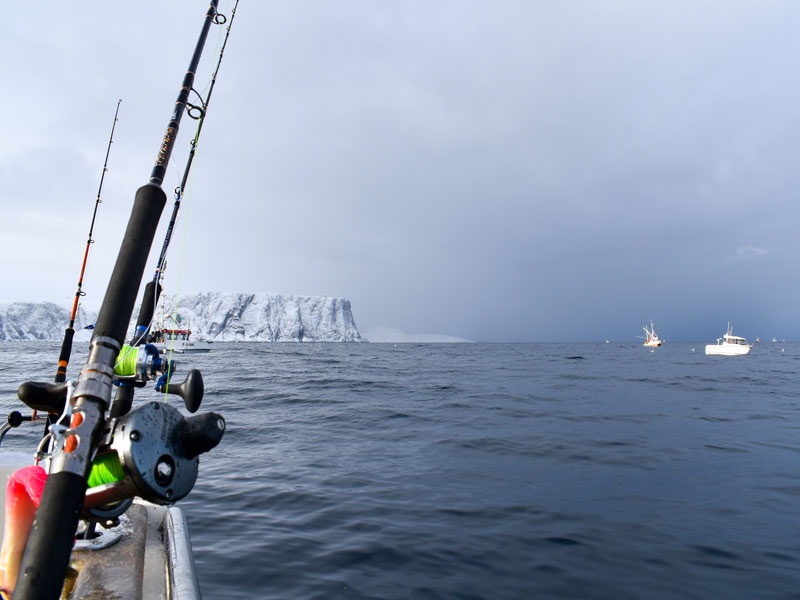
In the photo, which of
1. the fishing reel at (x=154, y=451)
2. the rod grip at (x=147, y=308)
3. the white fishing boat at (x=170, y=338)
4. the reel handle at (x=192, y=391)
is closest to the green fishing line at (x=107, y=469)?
the fishing reel at (x=154, y=451)

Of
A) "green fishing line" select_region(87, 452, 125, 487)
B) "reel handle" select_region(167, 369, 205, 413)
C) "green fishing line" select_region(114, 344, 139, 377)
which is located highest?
"green fishing line" select_region(114, 344, 139, 377)

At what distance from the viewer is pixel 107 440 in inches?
79.4

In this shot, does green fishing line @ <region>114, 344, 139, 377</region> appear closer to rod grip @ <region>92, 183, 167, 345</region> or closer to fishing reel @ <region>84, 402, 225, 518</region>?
rod grip @ <region>92, 183, 167, 345</region>

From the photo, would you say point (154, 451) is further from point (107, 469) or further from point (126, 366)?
point (126, 366)

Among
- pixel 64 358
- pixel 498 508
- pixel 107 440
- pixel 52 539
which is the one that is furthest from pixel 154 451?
pixel 498 508

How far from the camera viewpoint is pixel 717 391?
71.0 feet

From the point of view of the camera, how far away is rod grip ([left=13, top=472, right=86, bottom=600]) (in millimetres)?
1620

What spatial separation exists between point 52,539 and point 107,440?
41cm

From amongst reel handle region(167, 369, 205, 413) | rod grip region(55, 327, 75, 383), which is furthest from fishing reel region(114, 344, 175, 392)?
rod grip region(55, 327, 75, 383)

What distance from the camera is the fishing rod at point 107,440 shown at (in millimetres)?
1702

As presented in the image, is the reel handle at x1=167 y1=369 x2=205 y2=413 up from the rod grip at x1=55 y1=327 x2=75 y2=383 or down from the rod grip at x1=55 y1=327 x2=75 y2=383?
up

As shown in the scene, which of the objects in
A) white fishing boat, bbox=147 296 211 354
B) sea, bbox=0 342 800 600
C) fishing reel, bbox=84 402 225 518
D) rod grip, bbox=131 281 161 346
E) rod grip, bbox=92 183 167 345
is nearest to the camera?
fishing reel, bbox=84 402 225 518

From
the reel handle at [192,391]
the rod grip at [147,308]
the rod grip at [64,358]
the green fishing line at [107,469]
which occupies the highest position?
the rod grip at [147,308]

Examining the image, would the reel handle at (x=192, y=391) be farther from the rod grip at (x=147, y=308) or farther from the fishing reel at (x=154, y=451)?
the rod grip at (x=147, y=308)
